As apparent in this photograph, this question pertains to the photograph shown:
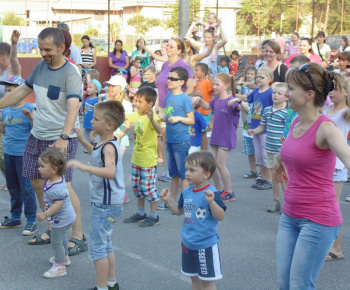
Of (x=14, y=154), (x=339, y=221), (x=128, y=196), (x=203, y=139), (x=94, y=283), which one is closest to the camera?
(x=339, y=221)

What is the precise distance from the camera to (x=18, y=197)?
623 centimetres

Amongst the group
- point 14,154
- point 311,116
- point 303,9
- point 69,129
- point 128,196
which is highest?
point 303,9

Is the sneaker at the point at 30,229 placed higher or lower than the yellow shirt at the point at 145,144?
lower

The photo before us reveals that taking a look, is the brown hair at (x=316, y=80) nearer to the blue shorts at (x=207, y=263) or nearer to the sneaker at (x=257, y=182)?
the blue shorts at (x=207, y=263)

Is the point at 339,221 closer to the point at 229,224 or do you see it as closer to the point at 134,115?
the point at 229,224

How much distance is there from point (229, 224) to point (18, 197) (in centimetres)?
243

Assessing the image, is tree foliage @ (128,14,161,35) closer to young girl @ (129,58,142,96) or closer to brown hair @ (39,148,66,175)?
young girl @ (129,58,142,96)

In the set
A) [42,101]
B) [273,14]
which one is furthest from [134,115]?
[273,14]

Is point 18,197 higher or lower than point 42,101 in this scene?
lower

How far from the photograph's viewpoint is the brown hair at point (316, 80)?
3.45 m

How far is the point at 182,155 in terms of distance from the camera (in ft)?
22.3

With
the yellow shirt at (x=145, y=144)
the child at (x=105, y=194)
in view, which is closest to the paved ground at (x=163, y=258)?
the child at (x=105, y=194)

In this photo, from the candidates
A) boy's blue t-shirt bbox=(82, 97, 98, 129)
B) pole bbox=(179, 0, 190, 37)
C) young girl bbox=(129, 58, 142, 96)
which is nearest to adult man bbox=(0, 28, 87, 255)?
boy's blue t-shirt bbox=(82, 97, 98, 129)

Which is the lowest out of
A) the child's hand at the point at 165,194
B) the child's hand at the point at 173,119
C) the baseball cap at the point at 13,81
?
the child's hand at the point at 165,194
